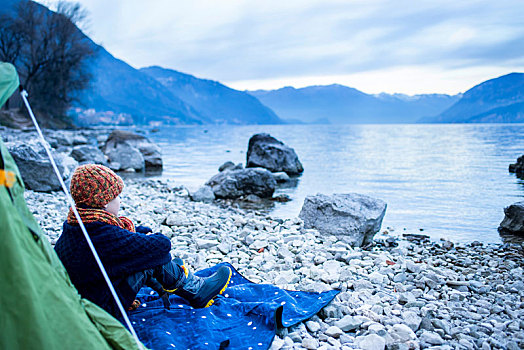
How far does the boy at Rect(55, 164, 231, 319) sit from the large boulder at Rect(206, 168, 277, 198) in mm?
9486

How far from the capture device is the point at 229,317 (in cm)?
401

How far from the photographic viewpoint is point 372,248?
775 cm

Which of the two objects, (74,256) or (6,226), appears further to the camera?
(74,256)

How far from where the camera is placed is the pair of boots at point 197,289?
3.95 m

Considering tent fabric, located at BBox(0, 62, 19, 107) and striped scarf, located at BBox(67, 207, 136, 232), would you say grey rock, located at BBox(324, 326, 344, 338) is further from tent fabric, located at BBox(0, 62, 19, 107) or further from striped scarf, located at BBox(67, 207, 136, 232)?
tent fabric, located at BBox(0, 62, 19, 107)

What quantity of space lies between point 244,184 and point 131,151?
9.53 meters

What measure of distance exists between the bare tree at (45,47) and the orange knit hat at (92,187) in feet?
153

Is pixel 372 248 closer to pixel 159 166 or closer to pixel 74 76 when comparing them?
pixel 159 166

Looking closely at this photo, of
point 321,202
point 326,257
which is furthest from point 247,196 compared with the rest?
point 326,257

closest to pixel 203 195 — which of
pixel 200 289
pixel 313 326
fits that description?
pixel 200 289

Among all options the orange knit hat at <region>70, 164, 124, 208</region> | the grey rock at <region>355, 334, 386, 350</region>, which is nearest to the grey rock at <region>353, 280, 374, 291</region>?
the grey rock at <region>355, 334, 386, 350</region>

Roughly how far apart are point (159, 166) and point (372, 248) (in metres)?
16.3

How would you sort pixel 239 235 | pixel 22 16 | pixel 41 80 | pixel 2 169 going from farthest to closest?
1. pixel 41 80
2. pixel 22 16
3. pixel 239 235
4. pixel 2 169

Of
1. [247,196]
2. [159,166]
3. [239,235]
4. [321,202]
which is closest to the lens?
[239,235]
